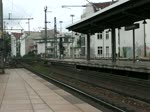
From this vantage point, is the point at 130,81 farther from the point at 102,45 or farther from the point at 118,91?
the point at 102,45

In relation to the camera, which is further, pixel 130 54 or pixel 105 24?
pixel 130 54

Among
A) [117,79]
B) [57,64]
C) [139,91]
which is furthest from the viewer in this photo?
[57,64]

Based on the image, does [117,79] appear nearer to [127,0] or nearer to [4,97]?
[127,0]

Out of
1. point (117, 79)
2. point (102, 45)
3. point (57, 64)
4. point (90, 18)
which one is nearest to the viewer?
point (117, 79)

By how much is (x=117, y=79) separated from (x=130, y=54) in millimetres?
50976

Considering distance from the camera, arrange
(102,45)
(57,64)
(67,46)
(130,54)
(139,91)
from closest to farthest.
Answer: (139,91), (57,64), (130,54), (102,45), (67,46)

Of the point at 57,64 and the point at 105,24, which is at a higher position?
the point at 105,24

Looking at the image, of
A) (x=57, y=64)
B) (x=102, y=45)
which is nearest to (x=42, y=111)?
(x=57, y=64)

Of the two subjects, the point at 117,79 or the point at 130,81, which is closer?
the point at 130,81

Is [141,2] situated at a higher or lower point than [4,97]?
higher

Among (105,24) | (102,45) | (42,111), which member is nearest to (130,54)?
(102,45)

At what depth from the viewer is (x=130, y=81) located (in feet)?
83.0

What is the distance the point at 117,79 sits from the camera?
28125 millimetres

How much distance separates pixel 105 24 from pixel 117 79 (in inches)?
384
